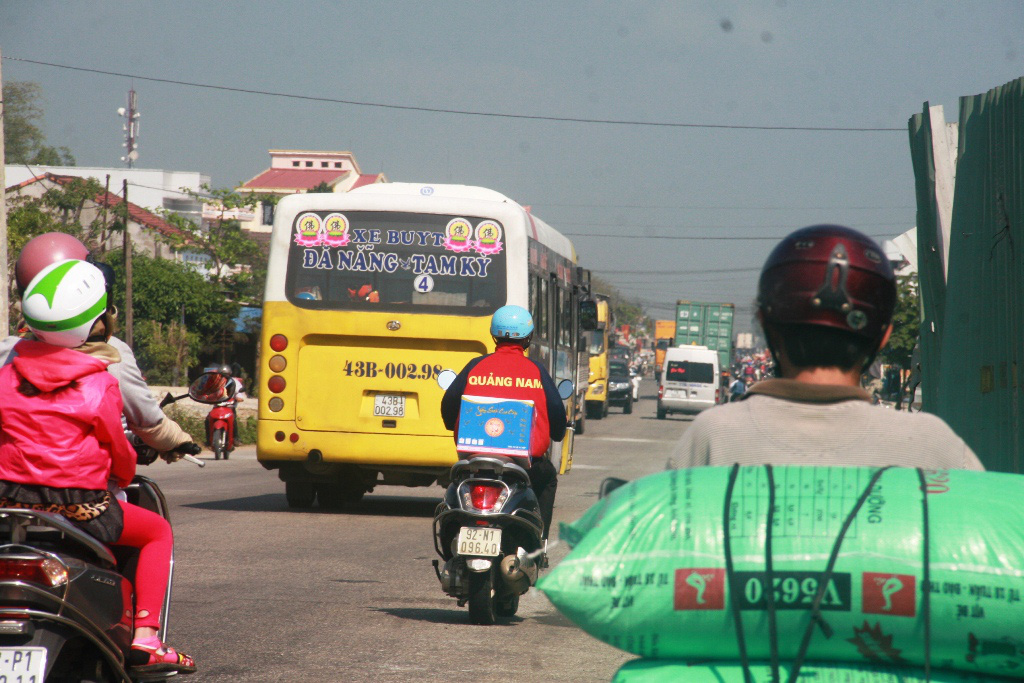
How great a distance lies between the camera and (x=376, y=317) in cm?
1217

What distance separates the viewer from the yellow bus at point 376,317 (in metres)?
12.0

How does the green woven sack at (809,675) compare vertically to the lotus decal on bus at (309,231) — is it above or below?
below

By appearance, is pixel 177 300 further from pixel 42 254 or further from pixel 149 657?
pixel 149 657

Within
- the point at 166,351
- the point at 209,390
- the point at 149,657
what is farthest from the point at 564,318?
the point at 166,351

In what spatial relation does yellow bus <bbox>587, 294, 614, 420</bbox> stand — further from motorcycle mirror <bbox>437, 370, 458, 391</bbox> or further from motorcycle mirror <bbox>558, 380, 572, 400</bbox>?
motorcycle mirror <bbox>437, 370, 458, 391</bbox>

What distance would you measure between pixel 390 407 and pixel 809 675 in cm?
1003

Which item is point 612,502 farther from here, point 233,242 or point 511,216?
point 233,242

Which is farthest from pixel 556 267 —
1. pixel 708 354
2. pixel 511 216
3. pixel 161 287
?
pixel 161 287

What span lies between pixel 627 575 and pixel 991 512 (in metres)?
0.65

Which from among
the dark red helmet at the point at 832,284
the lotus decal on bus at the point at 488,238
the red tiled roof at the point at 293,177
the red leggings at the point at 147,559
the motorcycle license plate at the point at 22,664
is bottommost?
the motorcycle license plate at the point at 22,664

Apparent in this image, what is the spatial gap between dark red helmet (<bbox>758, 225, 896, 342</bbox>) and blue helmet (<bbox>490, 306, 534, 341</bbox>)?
4720 millimetres

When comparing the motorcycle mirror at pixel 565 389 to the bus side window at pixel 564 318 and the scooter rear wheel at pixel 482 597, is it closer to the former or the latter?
the scooter rear wheel at pixel 482 597

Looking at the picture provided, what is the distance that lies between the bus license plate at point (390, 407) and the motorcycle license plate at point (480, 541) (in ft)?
17.8

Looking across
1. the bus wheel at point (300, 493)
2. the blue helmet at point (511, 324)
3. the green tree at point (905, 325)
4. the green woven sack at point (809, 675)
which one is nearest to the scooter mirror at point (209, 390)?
the blue helmet at point (511, 324)
